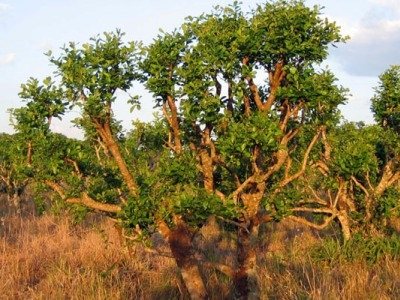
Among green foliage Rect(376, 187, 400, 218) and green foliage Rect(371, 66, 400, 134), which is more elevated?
green foliage Rect(371, 66, 400, 134)

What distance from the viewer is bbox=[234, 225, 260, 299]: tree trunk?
7.64 m

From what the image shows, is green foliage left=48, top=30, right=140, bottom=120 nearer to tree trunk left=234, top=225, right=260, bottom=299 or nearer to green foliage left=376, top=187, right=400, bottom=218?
tree trunk left=234, top=225, right=260, bottom=299

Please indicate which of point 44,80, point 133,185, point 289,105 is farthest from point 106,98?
point 289,105

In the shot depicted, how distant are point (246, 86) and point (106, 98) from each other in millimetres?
2258

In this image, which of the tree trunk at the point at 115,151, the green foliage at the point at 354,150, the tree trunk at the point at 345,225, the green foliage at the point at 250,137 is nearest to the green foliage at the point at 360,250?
the tree trunk at the point at 345,225

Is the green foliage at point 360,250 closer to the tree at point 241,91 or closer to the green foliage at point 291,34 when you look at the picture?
the tree at point 241,91

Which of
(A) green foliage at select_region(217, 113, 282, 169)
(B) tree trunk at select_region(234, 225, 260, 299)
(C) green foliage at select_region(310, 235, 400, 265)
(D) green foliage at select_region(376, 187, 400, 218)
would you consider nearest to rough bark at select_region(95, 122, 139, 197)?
(A) green foliage at select_region(217, 113, 282, 169)

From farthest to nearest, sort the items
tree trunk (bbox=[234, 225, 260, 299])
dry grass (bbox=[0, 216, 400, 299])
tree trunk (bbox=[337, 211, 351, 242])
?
tree trunk (bbox=[337, 211, 351, 242]) < dry grass (bbox=[0, 216, 400, 299]) < tree trunk (bbox=[234, 225, 260, 299])

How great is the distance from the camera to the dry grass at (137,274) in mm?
8516

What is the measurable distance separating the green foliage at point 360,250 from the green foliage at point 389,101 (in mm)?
2837

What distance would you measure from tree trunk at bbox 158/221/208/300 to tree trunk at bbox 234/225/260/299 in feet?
1.95

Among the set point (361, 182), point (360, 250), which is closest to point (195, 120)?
point (360, 250)

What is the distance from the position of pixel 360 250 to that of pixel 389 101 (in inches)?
144

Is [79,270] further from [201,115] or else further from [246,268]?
[201,115]
